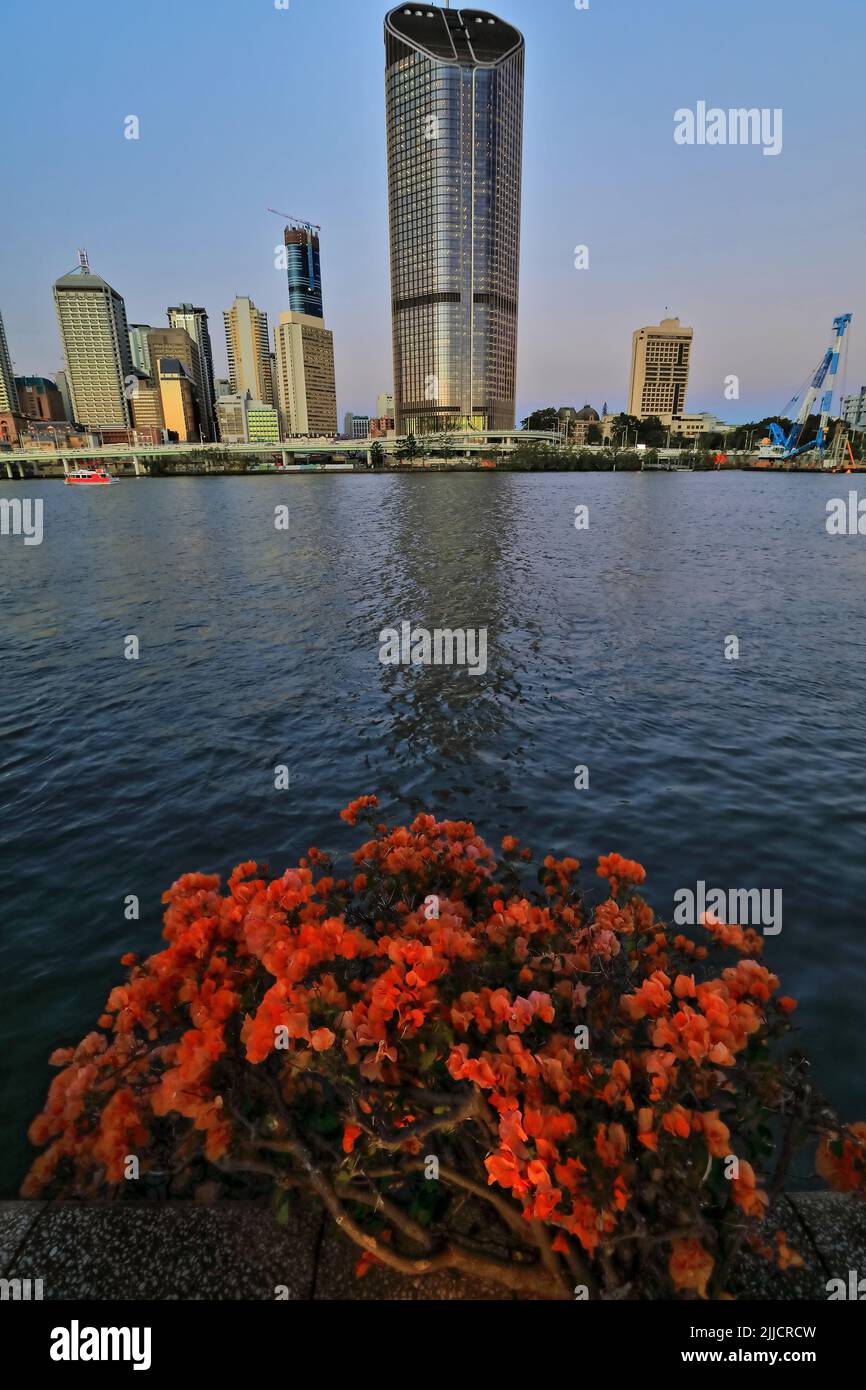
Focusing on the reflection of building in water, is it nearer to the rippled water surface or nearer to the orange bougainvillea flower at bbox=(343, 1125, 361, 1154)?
the rippled water surface

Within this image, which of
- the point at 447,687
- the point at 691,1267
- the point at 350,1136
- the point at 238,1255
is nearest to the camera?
the point at 691,1267

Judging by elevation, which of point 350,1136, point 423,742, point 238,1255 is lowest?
point 423,742

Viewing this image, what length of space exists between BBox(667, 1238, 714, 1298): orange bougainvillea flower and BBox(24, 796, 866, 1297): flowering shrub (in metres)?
0.01

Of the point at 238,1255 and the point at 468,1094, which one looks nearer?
the point at 468,1094

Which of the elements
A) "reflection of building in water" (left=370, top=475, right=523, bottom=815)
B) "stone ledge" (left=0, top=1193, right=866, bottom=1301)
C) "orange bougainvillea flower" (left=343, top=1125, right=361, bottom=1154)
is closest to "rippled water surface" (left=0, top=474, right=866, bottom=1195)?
"reflection of building in water" (left=370, top=475, right=523, bottom=815)

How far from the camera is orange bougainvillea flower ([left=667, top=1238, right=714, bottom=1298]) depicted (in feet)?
10.6

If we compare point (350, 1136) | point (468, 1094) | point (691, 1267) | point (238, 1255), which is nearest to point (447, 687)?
point (468, 1094)

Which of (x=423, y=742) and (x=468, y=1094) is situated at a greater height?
(x=468, y=1094)

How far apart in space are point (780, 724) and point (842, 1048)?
36.5 feet

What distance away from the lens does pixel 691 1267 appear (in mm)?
3250

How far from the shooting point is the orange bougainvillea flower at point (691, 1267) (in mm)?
3242

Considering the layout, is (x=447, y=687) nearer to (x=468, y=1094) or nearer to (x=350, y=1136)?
(x=468, y=1094)

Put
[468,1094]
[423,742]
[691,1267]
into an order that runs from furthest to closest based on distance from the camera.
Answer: [423,742]
[468,1094]
[691,1267]

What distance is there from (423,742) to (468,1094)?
12.1 meters
